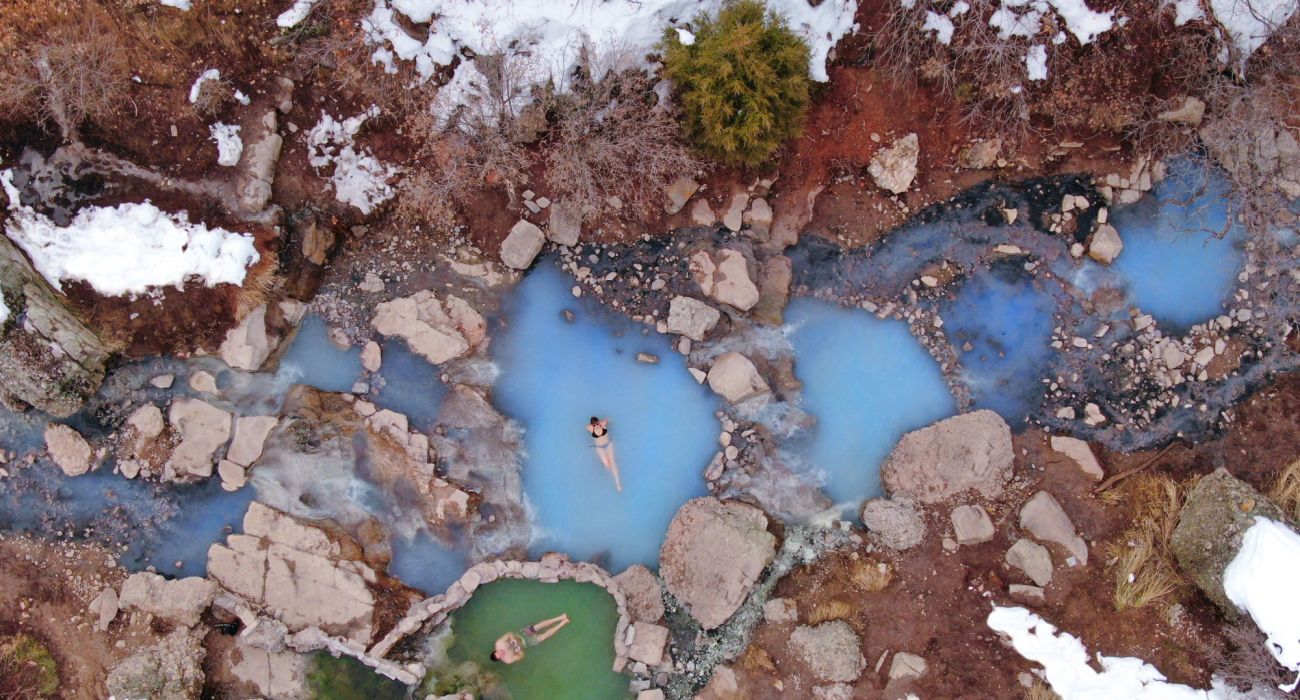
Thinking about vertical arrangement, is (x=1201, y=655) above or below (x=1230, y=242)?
below

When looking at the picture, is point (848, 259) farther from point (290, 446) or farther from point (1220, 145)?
point (290, 446)

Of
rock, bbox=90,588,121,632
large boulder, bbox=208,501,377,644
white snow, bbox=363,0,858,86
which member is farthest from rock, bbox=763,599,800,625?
rock, bbox=90,588,121,632

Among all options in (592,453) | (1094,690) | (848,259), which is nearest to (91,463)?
(592,453)

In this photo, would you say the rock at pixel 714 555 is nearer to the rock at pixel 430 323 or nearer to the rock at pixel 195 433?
the rock at pixel 430 323

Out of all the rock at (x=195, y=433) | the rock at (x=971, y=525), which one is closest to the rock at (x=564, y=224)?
the rock at (x=195, y=433)

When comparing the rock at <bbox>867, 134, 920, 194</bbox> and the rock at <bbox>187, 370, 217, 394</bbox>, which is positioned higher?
the rock at <bbox>867, 134, 920, 194</bbox>

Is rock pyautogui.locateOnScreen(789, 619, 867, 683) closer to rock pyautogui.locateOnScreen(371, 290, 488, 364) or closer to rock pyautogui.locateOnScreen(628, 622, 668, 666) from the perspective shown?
rock pyautogui.locateOnScreen(628, 622, 668, 666)
